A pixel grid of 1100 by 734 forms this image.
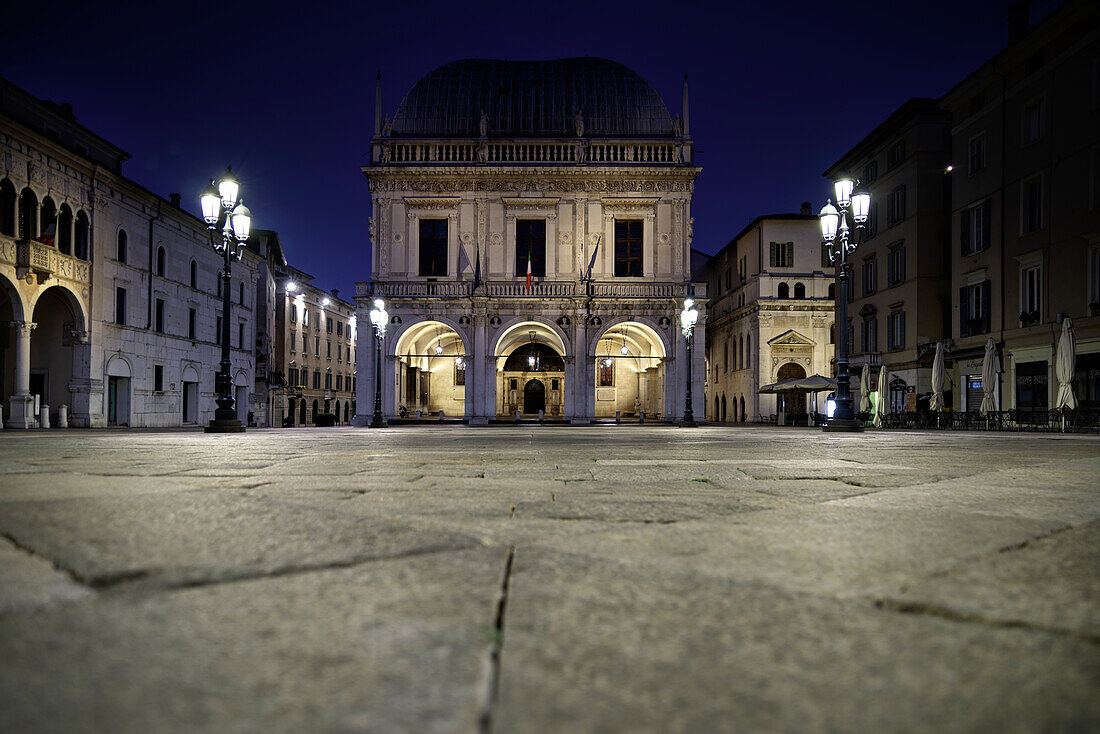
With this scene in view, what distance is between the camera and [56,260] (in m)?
24.1

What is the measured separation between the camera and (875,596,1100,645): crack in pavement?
130cm

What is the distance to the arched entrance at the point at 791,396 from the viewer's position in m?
39.2

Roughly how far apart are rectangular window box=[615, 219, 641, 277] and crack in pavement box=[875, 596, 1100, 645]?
34.6 m

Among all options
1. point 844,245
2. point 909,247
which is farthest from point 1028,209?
point 844,245

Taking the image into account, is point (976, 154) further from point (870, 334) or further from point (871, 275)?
point (870, 334)

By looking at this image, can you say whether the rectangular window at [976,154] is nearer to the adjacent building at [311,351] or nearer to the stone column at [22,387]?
the stone column at [22,387]

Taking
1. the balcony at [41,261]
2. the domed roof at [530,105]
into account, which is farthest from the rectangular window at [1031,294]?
the balcony at [41,261]

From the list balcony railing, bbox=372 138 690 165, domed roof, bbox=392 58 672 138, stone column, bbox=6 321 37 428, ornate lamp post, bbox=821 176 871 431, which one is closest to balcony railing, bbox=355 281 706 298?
balcony railing, bbox=372 138 690 165

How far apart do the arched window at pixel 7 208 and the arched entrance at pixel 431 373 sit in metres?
16.2

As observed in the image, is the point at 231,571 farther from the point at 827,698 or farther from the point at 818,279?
the point at 818,279

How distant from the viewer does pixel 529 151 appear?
117 feet

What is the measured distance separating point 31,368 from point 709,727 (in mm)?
32269

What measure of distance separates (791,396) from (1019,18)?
68.7 feet

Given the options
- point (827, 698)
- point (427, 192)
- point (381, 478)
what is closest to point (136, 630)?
point (827, 698)
